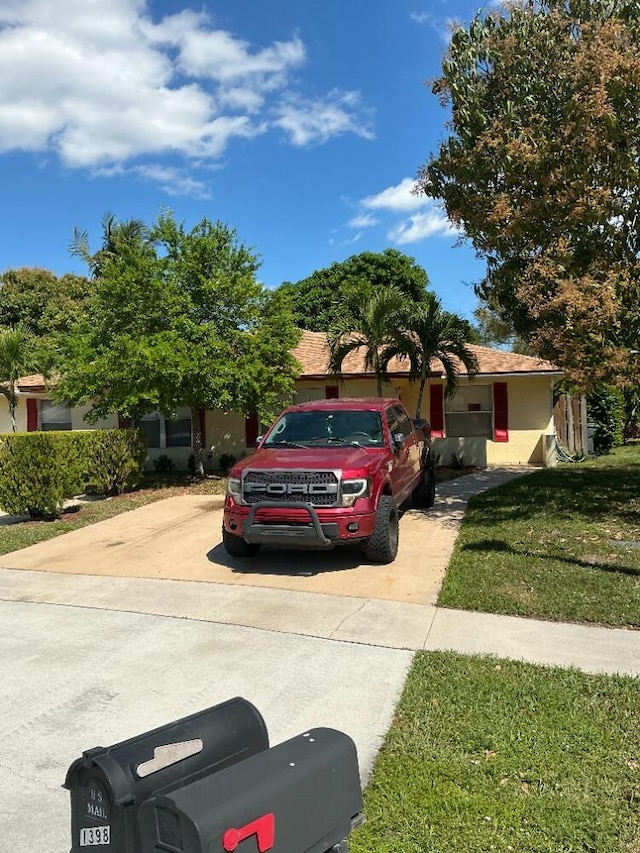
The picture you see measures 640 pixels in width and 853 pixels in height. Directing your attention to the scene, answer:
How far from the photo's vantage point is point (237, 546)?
304 inches

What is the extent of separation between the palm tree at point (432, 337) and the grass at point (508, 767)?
445 inches

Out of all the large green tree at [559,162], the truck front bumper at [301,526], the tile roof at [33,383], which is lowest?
the truck front bumper at [301,526]

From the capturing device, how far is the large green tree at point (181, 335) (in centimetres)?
1320

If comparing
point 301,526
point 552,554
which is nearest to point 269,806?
point 301,526

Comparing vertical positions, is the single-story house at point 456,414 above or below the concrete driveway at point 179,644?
above

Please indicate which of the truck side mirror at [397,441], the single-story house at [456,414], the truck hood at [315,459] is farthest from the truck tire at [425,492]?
the single-story house at [456,414]

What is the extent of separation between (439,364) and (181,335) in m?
7.15

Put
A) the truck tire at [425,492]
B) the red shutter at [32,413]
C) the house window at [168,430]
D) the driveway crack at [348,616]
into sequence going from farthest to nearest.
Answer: the red shutter at [32,413]
the house window at [168,430]
the truck tire at [425,492]
the driveway crack at [348,616]

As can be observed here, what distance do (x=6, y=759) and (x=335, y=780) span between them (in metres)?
2.52

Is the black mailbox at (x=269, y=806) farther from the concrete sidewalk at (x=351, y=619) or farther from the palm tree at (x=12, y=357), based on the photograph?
the palm tree at (x=12, y=357)

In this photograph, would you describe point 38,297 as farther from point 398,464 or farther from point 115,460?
point 398,464

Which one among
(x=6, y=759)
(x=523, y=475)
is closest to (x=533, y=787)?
(x=6, y=759)

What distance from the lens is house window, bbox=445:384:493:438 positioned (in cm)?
1762

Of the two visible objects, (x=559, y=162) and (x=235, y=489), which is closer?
(x=235, y=489)
